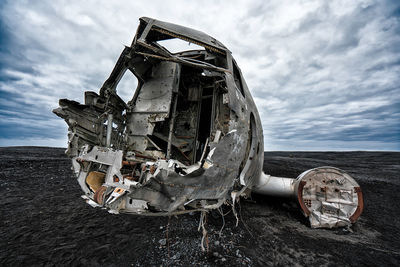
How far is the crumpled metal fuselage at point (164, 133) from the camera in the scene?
1.66 metres

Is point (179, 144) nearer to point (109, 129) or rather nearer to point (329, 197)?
point (109, 129)

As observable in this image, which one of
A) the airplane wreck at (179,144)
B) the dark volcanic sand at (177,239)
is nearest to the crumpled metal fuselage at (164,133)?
the airplane wreck at (179,144)

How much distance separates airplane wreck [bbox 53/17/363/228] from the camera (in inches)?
67.1

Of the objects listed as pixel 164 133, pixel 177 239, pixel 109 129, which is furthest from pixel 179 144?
pixel 177 239

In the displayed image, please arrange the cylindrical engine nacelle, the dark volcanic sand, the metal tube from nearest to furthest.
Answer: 1. the dark volcanic sand
2. the cylindrical engine nacelle
3. the metal tube

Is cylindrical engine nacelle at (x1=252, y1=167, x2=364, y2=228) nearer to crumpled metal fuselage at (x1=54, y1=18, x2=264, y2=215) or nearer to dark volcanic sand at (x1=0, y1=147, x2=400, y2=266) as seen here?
dark volcanic sand at (x1=0, y1=147, x2=400, y2=266)

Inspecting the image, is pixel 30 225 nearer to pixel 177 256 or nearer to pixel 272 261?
pixel 177 256

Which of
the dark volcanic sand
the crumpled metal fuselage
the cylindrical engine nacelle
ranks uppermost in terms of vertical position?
the crumpled metal fuselage

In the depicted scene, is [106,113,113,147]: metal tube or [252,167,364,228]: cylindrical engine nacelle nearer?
[252,167,364,228]: cylindrical engine nacelle

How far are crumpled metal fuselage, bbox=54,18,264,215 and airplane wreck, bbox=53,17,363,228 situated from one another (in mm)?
12

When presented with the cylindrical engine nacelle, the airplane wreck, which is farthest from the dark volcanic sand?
the airplane wreck

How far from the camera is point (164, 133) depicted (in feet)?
15.1

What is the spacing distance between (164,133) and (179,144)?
20.5 inches

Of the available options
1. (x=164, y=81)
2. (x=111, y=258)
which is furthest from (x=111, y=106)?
(x=111, y=258)
